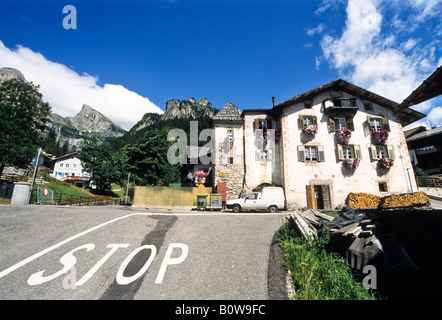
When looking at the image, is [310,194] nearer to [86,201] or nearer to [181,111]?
[86,201]

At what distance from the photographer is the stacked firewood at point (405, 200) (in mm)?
14039

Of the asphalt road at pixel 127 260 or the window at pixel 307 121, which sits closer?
the asphalt road at pixel 127 260

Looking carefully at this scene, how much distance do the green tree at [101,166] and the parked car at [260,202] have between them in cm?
3141

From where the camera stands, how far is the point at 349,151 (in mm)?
18453

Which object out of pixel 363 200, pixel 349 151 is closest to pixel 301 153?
pixel 349 151

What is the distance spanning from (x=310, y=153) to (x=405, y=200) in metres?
7.78

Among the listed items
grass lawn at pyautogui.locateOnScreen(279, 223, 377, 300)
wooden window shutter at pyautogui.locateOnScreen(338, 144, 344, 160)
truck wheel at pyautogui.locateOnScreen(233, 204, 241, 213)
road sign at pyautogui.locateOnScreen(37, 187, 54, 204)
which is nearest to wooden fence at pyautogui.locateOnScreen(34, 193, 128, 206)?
road sign at pyautogui.locateOnScreen(37, 187, 54, 204)

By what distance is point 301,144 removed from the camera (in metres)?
18.6

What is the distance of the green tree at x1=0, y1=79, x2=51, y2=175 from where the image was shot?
24469mm

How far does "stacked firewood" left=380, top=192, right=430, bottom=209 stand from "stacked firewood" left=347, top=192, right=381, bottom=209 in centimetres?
63

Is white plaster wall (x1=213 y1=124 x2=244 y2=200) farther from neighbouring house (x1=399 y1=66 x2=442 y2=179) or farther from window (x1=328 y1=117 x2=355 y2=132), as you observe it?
neighbouring house (x1=399 y1=66 x2=442 y2=179)

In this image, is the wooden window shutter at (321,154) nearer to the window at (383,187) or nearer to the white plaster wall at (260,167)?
the white plaster wall at (260,167)

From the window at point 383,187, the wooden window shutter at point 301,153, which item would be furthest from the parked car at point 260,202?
the window at point 383,187
